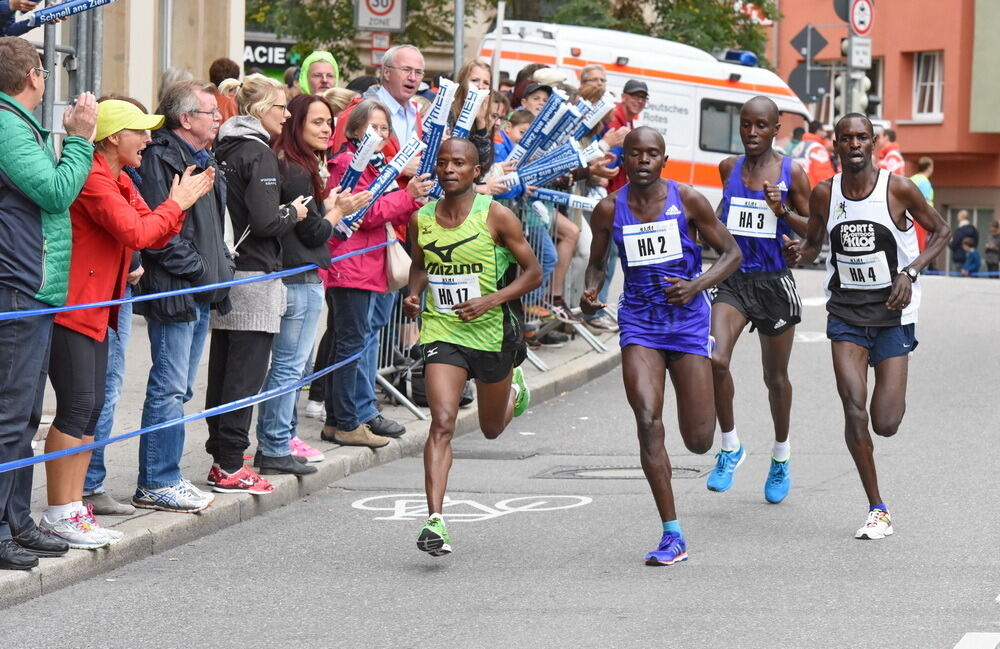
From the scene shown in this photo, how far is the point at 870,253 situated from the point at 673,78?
774 inches

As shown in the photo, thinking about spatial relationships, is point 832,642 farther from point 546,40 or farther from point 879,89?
point 879,89

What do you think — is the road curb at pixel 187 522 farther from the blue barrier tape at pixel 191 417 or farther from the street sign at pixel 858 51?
the street sign at pixel 858 51

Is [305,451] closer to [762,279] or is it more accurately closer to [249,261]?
[249,261]

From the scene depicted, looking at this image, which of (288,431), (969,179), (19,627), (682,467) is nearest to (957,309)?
(682,467)

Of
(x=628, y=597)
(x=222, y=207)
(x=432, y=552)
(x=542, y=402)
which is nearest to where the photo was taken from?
(x=628, y=597)

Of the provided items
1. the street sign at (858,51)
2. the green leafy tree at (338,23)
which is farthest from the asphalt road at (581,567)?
the green leafy tree at (338,23)

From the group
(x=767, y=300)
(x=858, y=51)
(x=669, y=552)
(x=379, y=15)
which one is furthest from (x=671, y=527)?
(x=858, y=51)

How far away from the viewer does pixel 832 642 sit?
6.45 m

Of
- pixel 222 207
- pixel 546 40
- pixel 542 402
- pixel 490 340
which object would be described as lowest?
pixel 542 402

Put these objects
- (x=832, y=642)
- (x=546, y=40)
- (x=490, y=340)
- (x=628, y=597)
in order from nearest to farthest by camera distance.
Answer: (x=832, y=642) < (x=628, y=597) < (x=490, y=340) < (x=546, y=40)

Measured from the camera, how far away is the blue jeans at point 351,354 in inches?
423

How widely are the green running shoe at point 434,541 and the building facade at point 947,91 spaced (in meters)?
38.0

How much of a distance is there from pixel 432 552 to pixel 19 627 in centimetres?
180

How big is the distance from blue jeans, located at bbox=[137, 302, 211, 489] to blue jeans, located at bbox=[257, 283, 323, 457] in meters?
0.93
